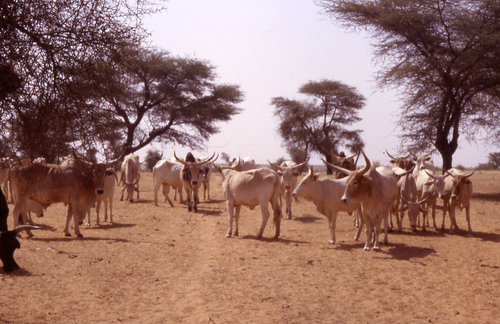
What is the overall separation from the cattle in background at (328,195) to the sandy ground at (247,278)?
691 mm

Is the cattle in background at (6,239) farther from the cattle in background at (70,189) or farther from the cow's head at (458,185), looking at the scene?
the cow's head at (458,185)

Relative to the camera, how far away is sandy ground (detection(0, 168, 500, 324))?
6.47 m

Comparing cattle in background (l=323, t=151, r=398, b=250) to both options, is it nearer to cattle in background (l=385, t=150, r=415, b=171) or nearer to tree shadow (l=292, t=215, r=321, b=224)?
tree shadow (l=292, t=215, r=321, b=224)

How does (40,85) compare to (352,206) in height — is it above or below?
above

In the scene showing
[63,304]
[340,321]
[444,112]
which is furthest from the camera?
[444,112]

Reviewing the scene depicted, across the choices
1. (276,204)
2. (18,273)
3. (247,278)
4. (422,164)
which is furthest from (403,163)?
(18,273)

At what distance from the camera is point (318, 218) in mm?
15992

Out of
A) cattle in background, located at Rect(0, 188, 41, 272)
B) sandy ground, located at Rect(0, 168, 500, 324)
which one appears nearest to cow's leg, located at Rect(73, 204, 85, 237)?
sandy ground, located at Rect(0, 168, 500, 324)

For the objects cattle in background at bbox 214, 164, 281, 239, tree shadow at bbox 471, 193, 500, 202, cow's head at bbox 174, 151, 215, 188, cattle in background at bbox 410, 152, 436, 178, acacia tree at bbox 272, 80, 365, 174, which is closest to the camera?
cattle in background at bbox 214, 164, 281, 239

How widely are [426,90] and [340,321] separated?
1829cm

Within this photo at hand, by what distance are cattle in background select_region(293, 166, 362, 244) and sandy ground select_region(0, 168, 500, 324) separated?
0.69m

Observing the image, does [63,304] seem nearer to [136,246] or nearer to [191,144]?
[136,246]

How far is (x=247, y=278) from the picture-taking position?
8.20 meters

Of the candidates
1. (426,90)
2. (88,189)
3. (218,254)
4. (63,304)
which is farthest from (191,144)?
(63,304)
